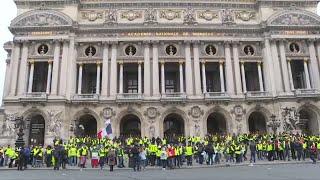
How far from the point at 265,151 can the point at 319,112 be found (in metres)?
18.3

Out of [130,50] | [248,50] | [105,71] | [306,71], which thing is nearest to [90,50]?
[105,71]

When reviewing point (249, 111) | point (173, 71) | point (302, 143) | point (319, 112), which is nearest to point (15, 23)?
point (173, 71)

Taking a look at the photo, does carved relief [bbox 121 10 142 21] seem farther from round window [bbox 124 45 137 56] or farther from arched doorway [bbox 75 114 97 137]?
arched doorway [bbox 75 114 97 137]

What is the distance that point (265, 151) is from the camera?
30516 millimetres

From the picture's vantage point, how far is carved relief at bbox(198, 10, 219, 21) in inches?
1924

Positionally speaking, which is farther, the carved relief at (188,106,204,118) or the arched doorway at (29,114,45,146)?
the arched doorway at (29,114,45,146)

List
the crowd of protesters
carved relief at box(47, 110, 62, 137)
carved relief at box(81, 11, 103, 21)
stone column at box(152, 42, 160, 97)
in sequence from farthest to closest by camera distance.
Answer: carved relief at box(81, 11, 103, 21) → stone column at box(152, 42, 160, 97) → carved relief at box(47, 110, 62, 137) → the crowd of protesters

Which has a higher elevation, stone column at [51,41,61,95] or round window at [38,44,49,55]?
round window at [38,44,49,55]

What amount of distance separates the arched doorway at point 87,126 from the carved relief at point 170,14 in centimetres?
1745

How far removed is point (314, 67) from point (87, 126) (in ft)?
106

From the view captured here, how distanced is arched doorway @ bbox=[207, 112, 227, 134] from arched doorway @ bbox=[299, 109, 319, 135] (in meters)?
10.3

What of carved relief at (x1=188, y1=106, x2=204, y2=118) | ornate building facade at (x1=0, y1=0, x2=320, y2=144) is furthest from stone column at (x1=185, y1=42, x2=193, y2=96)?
carved relief at (x1=188, y1=106, x2=204, y2=118)

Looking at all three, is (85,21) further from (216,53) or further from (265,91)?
(265,91)

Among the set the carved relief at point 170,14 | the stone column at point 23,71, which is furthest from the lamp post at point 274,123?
the stone column at point 23,71
